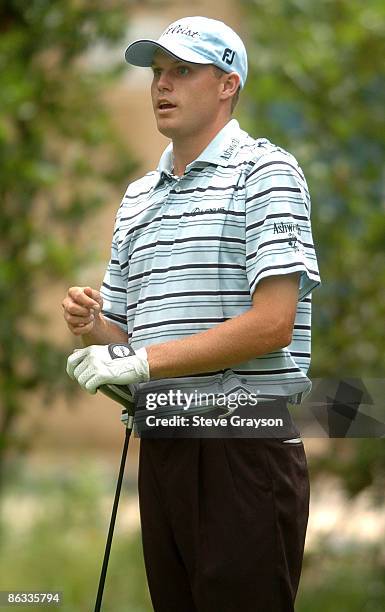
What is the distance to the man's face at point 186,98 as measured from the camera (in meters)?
2.79

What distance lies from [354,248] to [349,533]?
1.54 m

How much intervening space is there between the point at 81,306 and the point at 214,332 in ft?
1.03

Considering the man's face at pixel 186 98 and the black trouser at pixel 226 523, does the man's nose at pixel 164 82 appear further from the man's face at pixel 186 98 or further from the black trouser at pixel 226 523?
the black trouser at pixel 226 523

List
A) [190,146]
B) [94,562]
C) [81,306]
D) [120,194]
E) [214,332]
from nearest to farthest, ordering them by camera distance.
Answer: [214,332] < [81,306] < [190,146] < [94,562] < [120,194]

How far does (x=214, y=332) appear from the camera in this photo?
2.60 meters

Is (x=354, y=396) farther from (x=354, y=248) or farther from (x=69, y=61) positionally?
(x=69, y=61)

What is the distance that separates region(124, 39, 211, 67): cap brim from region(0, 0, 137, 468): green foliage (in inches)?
135

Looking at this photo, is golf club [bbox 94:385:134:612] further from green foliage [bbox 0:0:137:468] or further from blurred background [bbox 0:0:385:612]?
green foliage [bbox 0:0:137:468]

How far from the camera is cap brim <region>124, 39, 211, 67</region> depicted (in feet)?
9.02

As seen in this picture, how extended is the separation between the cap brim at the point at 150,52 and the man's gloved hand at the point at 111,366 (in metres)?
0.64

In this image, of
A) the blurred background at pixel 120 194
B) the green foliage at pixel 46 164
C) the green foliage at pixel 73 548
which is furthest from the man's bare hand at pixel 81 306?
the green foliage at pixel 46 164

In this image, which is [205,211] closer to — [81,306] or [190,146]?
[190,146]

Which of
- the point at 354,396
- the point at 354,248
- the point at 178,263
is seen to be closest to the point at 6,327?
the point at 354,248

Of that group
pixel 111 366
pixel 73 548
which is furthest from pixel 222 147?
pixel 73 548
